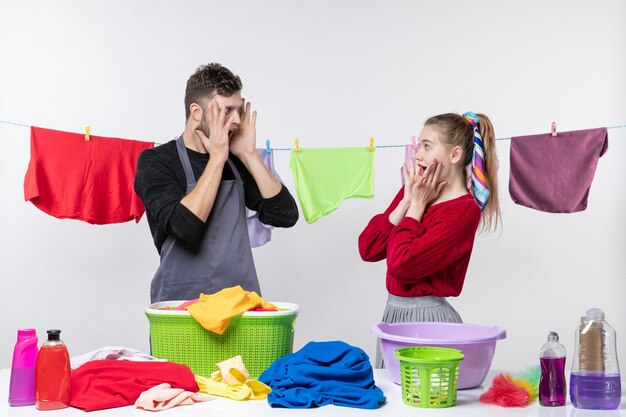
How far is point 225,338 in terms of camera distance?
2.14 meters

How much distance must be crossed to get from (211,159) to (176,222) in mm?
296

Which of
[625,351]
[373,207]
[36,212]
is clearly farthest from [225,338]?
[625,351]

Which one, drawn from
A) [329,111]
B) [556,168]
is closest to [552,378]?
[556,168]

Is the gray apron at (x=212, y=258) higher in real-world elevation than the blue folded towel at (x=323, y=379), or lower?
higher

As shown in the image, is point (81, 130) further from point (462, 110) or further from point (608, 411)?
point (608, 411)

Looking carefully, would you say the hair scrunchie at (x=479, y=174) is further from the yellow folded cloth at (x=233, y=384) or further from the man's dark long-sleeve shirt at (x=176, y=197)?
the yellow folded cloth at (x=233, y=384)

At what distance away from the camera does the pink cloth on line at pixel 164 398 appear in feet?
6.14

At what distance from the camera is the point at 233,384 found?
202 cm

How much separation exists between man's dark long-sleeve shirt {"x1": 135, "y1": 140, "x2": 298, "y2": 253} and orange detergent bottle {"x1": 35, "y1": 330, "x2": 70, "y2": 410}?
2.85 feet

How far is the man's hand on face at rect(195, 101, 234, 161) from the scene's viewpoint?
2.85 m

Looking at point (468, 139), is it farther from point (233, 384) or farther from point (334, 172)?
point (334, 172)

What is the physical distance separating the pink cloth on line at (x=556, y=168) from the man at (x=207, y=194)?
158 centimetres

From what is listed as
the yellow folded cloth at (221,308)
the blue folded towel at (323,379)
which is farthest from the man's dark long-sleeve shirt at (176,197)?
the blue folded towel at (323,379)

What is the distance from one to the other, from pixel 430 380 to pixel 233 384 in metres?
0.51
